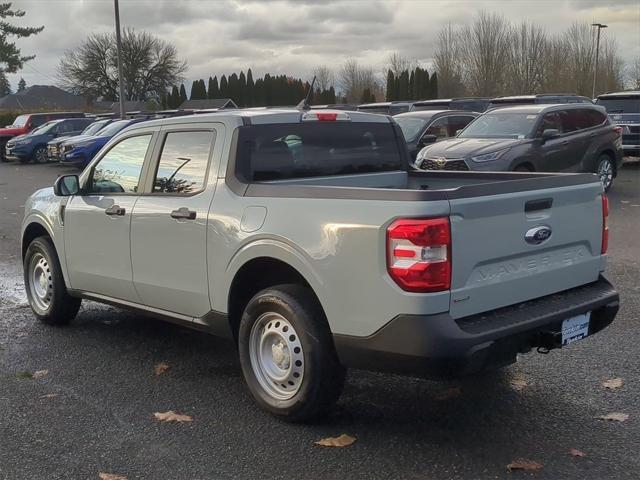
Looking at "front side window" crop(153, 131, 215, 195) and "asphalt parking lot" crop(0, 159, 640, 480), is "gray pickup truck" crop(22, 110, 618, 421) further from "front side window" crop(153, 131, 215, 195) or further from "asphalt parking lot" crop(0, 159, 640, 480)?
"asphalt parking lot" crop(0, 159, 640, 480)

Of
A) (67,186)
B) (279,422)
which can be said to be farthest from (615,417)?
(67,186)

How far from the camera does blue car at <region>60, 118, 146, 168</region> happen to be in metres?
23.3

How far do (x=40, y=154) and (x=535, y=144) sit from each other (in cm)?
2214

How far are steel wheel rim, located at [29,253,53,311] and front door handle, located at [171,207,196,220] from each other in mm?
2074

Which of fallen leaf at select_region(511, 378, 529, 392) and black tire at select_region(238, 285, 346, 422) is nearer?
black tire at select_region(238, 285, 346, 422)

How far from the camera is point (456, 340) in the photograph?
367 centimetres

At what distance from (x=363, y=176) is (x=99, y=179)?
2179mm

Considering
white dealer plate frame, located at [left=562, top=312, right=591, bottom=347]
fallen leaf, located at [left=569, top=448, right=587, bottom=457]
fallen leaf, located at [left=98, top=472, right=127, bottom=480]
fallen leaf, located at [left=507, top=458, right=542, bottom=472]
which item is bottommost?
fallen leaf, located at [left=569, top=448, right=587, bottom=457]

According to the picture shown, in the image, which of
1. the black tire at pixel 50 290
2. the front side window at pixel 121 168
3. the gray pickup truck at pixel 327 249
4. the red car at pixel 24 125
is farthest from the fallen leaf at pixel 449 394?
the red car at pixel 24 125

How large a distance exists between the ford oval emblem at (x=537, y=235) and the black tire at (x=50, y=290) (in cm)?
409

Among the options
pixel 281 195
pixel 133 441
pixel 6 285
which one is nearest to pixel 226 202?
pixel 281 195

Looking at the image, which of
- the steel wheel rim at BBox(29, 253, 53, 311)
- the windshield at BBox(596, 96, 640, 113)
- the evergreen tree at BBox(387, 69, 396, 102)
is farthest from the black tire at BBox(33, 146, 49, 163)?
the evergreen tree at BBox(387, 69, 396, 102)

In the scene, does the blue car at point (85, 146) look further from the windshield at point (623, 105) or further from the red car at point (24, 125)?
the windshield at point (623, 105)

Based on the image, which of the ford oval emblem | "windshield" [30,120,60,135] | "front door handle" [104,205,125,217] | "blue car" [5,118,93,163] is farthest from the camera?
"windshield" [30,120,60,135]
